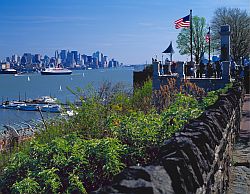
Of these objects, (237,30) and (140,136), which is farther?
(237,30)

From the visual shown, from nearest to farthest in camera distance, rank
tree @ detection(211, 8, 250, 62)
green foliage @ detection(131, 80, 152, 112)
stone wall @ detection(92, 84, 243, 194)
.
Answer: stone wall @ detection(92, 84, 243, 194)
green foliage @ detection(131, 80, 152, 112)
tree @ detection(211, 8, 250, 62)

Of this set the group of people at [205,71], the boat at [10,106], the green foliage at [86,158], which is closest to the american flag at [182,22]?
the group of people at [205,71]

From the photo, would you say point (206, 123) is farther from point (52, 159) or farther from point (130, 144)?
point (52, 159)

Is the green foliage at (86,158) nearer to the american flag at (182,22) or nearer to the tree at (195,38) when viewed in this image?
the american flag at (182,22)

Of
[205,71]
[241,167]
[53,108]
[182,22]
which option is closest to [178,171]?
[241,167]

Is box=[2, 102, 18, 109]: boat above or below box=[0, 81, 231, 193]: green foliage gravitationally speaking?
below

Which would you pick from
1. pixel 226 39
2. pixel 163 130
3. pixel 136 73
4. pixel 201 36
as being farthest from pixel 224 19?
pixel 163 130

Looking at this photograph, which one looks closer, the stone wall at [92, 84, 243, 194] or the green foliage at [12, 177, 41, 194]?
the stone wall at [92, 84, 243, 194]

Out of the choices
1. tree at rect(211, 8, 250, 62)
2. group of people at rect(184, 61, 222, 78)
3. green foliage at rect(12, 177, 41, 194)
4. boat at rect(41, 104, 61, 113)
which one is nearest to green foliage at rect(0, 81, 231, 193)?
green foliage at rect(12, 177, 41, 194)

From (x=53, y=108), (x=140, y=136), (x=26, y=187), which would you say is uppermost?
(x=140, y=136)

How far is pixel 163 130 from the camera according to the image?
6.75 m

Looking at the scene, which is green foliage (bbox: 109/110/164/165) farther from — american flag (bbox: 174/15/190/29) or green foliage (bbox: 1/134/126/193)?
american flag (bbox: 174/15/190/29)

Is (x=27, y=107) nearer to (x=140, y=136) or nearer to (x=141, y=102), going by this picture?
(x=141, y=102)

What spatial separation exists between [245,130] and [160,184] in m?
10.1
